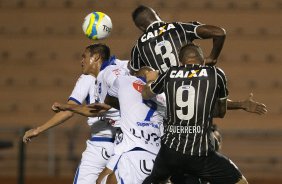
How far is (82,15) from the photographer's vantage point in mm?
17906

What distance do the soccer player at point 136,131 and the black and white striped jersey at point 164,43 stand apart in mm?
771

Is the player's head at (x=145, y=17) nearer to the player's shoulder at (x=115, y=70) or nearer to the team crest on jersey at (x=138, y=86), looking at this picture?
the player's shoulder at (x=115, y=70)

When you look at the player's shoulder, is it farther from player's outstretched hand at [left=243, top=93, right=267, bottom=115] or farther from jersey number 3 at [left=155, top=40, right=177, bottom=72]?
player's outstretched hand at [left=243, top=93, right=267, bottom=115]

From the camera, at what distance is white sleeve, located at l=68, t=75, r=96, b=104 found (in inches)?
315

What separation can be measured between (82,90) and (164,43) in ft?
3.34

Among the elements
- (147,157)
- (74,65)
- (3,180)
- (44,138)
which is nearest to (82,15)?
(74,65)

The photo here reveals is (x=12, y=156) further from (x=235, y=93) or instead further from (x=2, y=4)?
(x=235, y=93)

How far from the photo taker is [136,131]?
7133 millimetres

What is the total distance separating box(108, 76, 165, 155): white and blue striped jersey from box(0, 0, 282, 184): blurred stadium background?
30.8 ft

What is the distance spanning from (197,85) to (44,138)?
1043 centimetres

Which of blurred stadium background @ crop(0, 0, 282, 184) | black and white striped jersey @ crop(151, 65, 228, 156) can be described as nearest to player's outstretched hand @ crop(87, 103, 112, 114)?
black and white striped jersey @ crop(151, 65, 228, 156)

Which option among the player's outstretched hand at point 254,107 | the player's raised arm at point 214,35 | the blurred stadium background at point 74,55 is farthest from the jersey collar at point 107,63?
the blurred stadium background at point 74,55

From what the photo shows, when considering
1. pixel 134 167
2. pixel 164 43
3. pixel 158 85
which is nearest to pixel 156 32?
pixel 164 43

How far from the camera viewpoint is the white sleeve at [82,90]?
26.3 ft
